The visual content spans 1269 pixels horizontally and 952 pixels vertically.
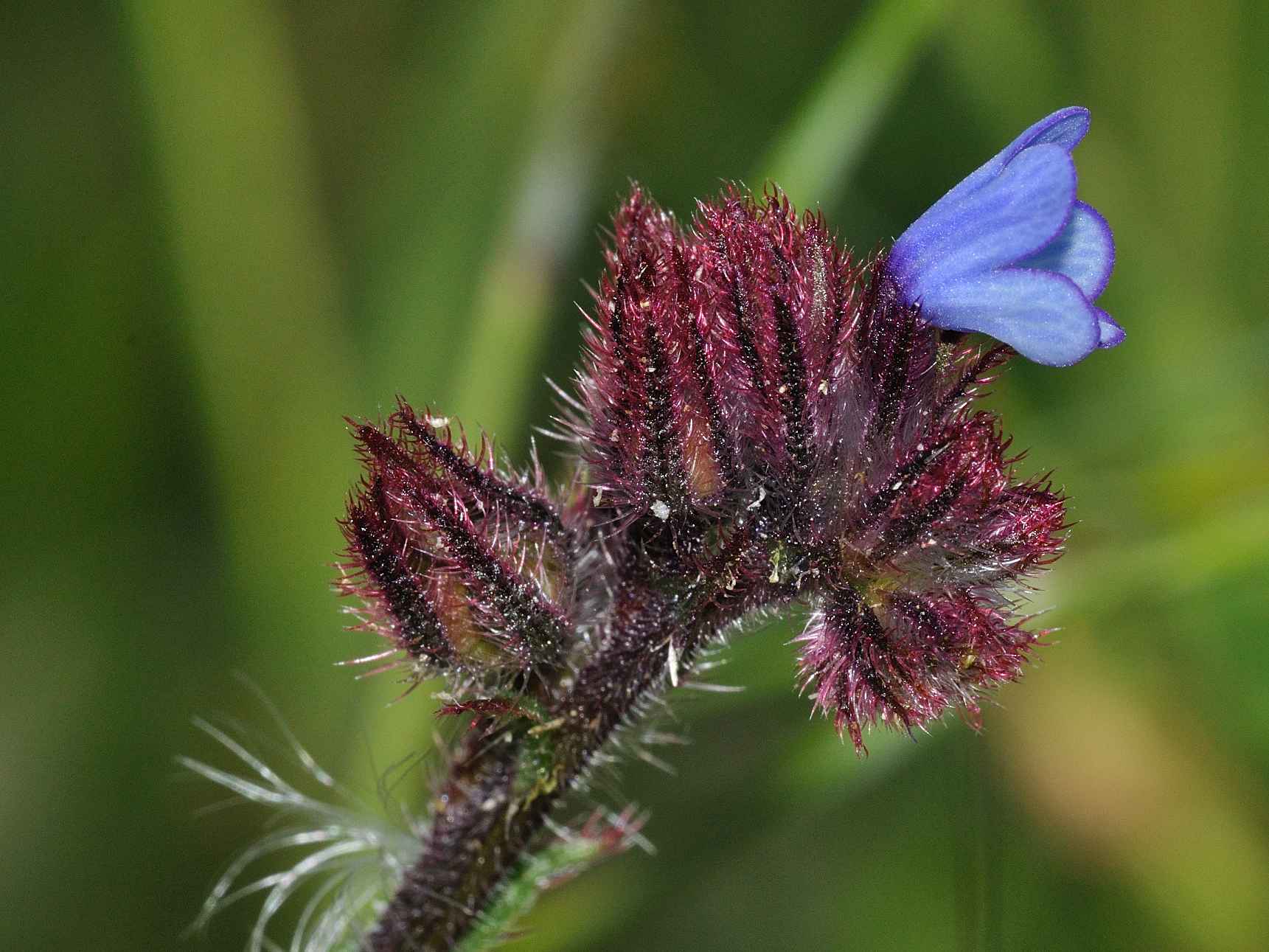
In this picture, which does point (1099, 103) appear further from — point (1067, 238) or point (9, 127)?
point (9, 127)

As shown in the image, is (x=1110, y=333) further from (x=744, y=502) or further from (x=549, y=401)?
(x=549, y=401)

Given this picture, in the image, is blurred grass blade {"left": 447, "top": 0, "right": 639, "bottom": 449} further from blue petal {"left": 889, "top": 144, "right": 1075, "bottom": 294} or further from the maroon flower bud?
blue petal {"left": 889, "top": 144, "right": 1075, "bottom": 294}

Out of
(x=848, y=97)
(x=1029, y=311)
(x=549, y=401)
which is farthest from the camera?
(x=549, y=401)

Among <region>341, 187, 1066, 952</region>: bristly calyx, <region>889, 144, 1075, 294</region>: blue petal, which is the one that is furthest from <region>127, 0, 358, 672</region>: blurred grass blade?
<region>889, 144, 1075, 294</region>: blue petal

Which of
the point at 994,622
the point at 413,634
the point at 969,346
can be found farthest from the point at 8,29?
the point at 994,622

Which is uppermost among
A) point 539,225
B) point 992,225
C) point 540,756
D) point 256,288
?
point 256,288

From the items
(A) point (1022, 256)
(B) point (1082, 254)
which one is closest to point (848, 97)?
(B) point (1082, 254)
